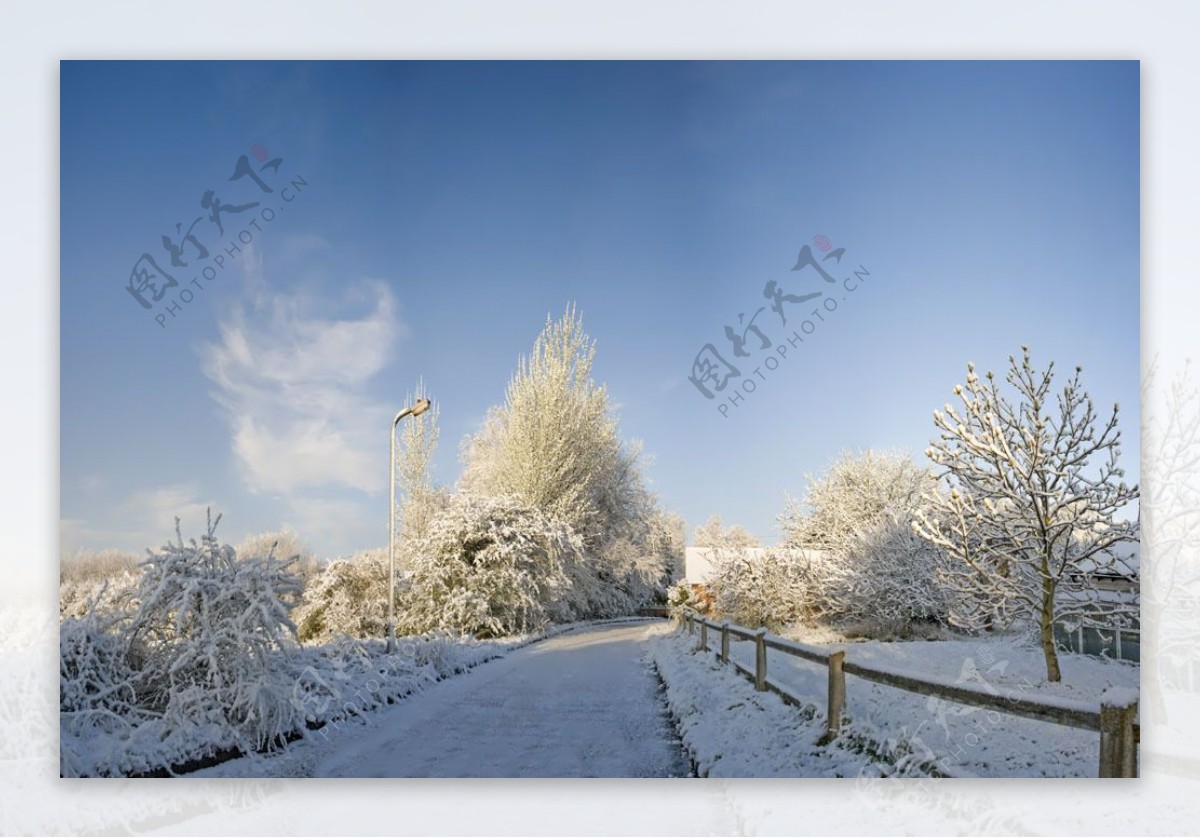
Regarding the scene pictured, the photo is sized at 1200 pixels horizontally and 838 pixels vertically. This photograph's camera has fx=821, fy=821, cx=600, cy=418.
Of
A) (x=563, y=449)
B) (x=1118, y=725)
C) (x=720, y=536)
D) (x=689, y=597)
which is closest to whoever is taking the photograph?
(x=1118, y=725)

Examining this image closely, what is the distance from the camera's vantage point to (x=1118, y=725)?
9.51 ft

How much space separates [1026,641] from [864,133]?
297cm

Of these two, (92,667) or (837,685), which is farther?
(92,667)

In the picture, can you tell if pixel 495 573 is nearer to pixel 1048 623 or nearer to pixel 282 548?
pixel 282 548

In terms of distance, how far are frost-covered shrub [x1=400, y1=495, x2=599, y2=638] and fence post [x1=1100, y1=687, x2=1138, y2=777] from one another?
621 centimetres

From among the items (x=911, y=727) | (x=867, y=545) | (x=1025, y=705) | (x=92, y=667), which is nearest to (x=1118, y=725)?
(x=1025, y=705)

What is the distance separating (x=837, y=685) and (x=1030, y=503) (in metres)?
1.84

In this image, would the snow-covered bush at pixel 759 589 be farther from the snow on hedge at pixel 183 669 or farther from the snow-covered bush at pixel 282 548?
the snow on hedge at pixel 183 669

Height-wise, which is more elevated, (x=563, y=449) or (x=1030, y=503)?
(x=563, y=449)

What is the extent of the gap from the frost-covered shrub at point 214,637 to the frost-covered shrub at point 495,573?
4305 mm

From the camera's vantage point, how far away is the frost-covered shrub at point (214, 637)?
3.95 meters

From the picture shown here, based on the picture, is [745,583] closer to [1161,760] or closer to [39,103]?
[1161,760]

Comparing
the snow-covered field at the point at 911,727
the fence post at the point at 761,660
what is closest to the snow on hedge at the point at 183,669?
the snow-covered field at the point at 911,727

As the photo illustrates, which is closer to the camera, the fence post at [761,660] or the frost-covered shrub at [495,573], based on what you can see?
the fence post at [761,660]
